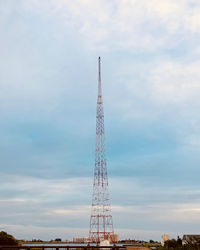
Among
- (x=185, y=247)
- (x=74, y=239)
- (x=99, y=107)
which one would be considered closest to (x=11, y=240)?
(x=99, y=107)

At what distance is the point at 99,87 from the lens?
253 feet

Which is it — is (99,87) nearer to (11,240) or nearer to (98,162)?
(98,162)

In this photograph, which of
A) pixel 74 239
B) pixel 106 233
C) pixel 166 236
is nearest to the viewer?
pixel 166 236

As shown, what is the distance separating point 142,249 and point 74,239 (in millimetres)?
86764

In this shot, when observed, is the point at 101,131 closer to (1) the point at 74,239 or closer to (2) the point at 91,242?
(2) the point at 91,242

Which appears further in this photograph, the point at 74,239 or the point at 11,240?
the point at 74,239

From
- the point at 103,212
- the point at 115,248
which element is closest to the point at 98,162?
the point at 103,212

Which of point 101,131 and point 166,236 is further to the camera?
point 101,131

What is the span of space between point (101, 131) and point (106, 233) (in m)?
22.3

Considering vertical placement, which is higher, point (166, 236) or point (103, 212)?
point (103, 212)

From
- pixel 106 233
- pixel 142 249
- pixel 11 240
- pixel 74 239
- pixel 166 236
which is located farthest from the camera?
pixel 74 239

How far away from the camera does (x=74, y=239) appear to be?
118 meters

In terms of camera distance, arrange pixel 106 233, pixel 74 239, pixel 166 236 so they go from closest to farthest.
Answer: pixel 166 236 → pixel 106 233 → pixel 74 239

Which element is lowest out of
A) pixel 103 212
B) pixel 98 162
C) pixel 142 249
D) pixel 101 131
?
pixel 142 249
